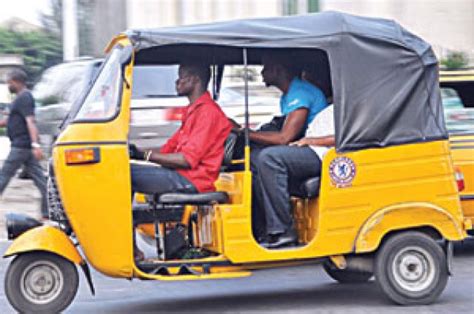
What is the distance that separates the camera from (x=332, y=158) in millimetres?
8344

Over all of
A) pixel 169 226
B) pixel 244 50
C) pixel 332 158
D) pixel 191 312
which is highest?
pixel 244 50

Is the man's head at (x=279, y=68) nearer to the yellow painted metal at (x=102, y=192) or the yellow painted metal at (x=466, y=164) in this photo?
the yellow painted metal at (x=102, y=192)

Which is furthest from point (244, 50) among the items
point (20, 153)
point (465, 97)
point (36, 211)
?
point (36, 211)

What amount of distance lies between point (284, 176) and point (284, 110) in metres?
0.82

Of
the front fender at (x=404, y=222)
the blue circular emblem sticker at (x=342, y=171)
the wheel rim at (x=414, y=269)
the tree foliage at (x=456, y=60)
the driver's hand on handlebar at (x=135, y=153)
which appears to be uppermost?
the tree foliage at (x=456, y=60)

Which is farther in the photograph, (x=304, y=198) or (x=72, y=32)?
(x=72, y=32)

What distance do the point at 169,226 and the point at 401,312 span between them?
1.87 metres

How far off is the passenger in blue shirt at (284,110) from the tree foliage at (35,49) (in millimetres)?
27468

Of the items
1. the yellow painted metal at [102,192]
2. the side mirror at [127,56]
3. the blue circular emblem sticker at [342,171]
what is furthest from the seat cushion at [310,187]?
the side mirror at [127,56]

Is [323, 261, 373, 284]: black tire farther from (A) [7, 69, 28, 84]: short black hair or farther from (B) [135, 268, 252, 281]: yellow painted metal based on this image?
(A) [7, 69, 28, 84]: short black hair

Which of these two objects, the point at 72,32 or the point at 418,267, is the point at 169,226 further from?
the point at 72,32

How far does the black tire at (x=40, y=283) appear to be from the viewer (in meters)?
8.03

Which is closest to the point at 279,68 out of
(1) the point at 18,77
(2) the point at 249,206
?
(2) the point at 249,206

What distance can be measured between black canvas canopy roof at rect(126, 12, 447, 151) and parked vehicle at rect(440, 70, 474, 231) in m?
2.12
